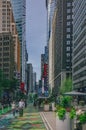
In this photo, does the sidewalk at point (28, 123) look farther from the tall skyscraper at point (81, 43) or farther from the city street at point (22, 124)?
the tall skyscraper at point (81, 43)

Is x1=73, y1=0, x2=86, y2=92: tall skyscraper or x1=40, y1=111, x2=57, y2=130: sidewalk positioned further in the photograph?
x1=73, y1=0, x2=86, y2=92: tall skyscraper

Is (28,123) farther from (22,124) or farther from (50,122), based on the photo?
(50,122)

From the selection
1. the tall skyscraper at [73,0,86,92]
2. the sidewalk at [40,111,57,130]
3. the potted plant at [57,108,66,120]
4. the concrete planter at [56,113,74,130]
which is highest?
the tall skyscraper at [73,0,86,92]

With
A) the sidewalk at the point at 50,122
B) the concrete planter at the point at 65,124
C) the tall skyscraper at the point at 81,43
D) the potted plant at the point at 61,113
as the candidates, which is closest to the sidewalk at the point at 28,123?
the sidewalk at the point at 50,122

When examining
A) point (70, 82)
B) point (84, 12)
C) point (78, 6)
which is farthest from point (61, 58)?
point (84, 12)

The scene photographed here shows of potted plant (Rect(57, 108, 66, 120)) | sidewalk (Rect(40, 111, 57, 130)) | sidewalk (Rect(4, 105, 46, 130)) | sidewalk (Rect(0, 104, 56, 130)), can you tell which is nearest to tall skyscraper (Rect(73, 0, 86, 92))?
sidewalk (Rect(40, 111, 57, 130))

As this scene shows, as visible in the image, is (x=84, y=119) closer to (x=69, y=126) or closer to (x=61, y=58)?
(x=69, y=126)

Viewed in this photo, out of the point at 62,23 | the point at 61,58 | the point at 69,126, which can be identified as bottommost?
the point at 69,126

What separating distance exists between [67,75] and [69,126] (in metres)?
162

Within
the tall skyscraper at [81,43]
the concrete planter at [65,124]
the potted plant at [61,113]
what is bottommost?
the concrete planter at [65,124]

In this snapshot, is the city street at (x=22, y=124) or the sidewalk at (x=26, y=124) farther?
the city street at (x=22, y=124)

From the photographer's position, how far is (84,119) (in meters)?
16.5

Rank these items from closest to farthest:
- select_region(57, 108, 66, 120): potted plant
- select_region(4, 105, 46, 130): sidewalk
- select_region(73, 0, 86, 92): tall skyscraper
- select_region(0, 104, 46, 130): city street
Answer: select_region(57, 108, 66, 120): potted plant → select_region(4, 105, 46, 130): sidewalk → select_region(0, 104, 46, 130): city street → select_region(73, 0, 86, 92): tall skyscraper

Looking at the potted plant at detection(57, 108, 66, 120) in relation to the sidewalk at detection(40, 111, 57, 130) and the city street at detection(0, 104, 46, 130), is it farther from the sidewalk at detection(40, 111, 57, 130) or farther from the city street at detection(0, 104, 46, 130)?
the city street at detection(0, 104, 46, 130)
